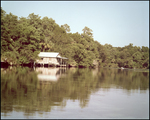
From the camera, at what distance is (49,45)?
6812 centimetres

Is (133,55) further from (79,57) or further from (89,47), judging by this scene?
(79,57)

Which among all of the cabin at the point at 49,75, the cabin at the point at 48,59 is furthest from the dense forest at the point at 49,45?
the cabin at the point at 49,75

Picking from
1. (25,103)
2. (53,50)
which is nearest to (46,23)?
(53,50)

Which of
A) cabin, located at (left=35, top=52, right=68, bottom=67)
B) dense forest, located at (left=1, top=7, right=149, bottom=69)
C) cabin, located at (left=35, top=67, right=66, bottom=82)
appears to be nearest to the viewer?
cabin, located at (left=35, top=67, right=66, bottom=82)

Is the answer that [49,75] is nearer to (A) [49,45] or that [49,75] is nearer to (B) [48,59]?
(B) [48,59]

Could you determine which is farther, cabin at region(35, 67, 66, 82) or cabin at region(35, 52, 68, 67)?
cabin at region(35, 52, 68, 67)

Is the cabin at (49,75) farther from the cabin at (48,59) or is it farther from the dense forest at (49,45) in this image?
the cabin at (48,59)

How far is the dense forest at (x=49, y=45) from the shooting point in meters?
47.9

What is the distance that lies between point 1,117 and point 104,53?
9142 cm

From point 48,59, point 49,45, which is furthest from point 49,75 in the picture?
point 49,45

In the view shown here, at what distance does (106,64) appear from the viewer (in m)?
98.4

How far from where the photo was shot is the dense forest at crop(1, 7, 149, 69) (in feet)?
157

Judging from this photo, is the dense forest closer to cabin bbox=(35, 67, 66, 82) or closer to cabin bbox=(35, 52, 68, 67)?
cabin bbox=(35, 52, 68, 67)

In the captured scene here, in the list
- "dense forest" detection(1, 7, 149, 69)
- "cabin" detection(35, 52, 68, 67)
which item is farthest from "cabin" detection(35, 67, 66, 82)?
"cabin" detection(35, 52, 68, 67)
